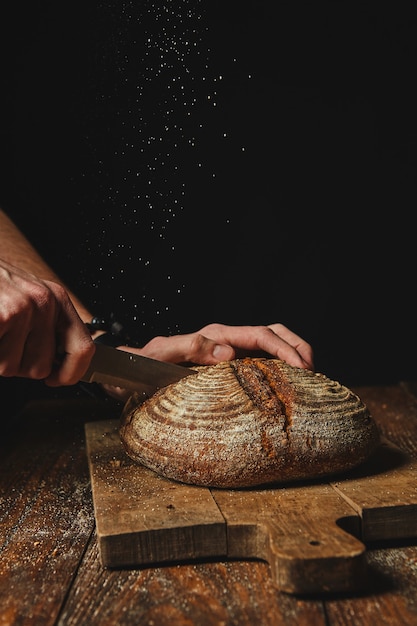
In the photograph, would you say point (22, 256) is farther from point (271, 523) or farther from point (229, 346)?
point (271, 523)

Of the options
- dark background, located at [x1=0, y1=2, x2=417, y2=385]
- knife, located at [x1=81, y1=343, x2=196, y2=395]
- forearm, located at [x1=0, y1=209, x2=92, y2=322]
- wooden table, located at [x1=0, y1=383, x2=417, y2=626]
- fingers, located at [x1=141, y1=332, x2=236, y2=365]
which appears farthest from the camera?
dark background, located at [x1=0, y1=2, x2=417, y2=385]

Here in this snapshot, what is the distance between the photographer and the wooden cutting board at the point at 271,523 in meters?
0.97

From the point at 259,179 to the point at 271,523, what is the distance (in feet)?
6.53

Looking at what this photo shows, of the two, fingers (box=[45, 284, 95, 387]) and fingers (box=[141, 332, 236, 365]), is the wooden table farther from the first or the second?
fingers (box=[141, 332, 236, 365])

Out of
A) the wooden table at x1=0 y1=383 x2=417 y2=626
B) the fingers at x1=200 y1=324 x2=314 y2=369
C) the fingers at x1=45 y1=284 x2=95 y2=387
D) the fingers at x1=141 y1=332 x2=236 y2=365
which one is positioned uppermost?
the fingers at x1=45 y1=284 x2=95 y2=387

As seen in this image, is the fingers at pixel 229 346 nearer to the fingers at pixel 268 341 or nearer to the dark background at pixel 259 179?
the fingers at pixel 268 341

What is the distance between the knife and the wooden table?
10.2 inches

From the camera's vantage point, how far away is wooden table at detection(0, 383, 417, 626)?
3.05ft

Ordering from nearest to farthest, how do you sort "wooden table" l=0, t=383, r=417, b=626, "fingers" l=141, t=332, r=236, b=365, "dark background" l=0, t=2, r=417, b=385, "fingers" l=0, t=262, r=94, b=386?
"wooden table" l=0, t=383, r=417, b=626 → "fingers" l=0, t=262, r=94, b=386 → "fingers" l=141, t=332, r=236, b=365 → "dark background" l=0, t=2, r=417, b=385

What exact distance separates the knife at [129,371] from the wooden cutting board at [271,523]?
0.77 feet

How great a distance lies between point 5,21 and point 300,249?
1.52m

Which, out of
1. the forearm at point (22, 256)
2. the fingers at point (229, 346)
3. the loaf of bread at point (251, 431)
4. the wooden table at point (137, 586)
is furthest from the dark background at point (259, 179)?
the wooden table at point (137, 586)

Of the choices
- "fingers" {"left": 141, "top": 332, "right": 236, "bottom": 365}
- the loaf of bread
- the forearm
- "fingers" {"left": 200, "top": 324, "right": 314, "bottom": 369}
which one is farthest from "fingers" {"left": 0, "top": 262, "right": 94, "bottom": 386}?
the forearm

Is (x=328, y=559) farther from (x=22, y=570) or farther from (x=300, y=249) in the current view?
(x=300, y=249)
